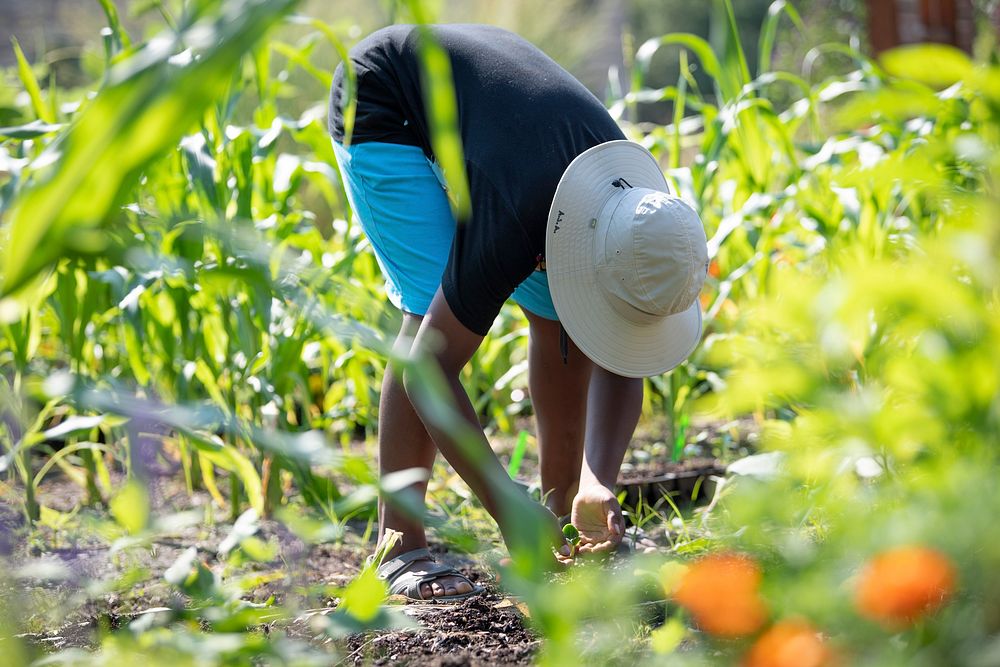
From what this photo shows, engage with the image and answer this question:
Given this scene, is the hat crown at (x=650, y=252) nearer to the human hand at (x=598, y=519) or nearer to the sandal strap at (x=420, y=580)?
the human hand at (x=598, y=519)

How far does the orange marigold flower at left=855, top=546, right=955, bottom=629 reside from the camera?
2.26 feet

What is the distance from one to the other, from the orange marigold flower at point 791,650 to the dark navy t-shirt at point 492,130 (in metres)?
0.95

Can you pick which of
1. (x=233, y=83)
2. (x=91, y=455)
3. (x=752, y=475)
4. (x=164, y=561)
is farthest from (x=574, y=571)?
(x=91, y=455)

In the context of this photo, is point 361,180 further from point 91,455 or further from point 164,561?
point 91,455

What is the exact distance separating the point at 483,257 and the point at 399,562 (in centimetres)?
63

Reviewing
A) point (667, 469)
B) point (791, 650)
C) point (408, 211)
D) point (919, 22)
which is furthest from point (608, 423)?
point (919, 22)

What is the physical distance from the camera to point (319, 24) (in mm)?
1483

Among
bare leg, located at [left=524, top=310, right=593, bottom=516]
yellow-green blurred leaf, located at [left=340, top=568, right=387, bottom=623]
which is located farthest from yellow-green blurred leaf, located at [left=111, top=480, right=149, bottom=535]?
bare leg, located at [left=524, top=310, right=593, bottom=516]

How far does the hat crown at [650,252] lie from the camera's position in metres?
1.61

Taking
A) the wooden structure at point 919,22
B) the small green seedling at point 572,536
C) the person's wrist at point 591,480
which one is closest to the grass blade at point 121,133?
the small green seedling at point 572,536

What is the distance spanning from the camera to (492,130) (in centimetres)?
170

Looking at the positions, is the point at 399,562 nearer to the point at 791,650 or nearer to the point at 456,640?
the point at 456,640

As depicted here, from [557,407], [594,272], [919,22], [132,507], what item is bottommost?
[919,22]

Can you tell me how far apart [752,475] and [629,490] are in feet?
1.56
